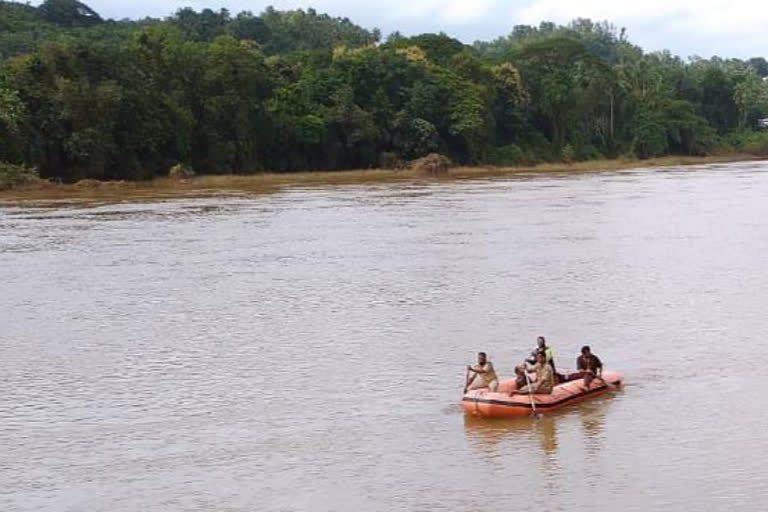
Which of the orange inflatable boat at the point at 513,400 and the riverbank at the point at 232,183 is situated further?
the riverbank at the point at 232,183

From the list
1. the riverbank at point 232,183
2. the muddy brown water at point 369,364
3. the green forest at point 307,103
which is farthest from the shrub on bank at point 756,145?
the muddy brown water at point 369,364

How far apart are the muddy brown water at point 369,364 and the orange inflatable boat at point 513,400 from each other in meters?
0.21

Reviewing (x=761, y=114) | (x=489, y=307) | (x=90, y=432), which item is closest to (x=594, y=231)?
(x=489, y=307)

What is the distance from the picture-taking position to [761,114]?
122 m

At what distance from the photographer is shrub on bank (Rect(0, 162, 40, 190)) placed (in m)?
61.7

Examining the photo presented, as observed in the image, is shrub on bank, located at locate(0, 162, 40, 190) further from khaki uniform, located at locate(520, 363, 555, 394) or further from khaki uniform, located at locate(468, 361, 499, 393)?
khaki uniform, located at locate(520, 363, 555, 394)

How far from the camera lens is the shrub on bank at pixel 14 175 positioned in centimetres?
6172

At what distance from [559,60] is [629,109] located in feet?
26.7

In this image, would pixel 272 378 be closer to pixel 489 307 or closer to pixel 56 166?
pixel 489 307

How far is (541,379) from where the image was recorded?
17469 mm

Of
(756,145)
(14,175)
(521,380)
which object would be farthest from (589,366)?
(756,145)

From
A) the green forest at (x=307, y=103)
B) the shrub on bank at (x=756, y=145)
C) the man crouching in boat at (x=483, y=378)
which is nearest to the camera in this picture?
the man crouching in boat at (x=483, y=378)

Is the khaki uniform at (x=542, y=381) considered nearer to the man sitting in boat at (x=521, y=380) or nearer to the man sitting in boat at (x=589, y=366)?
the man sitting in boat at (x=521, y=380)

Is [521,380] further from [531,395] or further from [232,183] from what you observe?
[232,183]
